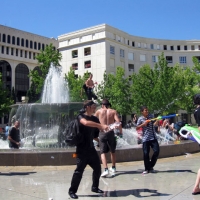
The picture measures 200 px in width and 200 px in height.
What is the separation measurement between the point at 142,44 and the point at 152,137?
54882 mm

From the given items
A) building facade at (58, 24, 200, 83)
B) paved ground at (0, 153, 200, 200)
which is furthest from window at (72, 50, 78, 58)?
paved ground at (0, 153, 200, 200)

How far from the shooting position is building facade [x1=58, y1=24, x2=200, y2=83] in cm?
5175

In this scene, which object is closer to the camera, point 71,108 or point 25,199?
point 25,199

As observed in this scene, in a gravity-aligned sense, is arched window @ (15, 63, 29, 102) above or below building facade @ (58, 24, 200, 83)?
below

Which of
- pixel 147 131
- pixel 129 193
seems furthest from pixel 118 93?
pixel 129 193

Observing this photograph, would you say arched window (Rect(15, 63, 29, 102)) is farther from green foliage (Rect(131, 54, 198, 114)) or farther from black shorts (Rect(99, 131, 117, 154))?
black shorts (Rect(99, 131, 117, 154))

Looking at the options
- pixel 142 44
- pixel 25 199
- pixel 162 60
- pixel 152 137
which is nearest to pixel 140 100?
pixel 162 60

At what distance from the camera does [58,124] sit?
11.9 m

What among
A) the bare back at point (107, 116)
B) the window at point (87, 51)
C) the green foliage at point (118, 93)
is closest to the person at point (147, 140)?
the bare back at point (107, 116)

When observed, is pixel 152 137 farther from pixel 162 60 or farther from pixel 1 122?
pixel 1 122

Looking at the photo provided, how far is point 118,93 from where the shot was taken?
1716 inches

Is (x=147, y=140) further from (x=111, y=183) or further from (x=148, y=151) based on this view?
(x=111, y=183)

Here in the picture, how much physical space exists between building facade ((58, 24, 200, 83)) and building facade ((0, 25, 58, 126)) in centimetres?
1333

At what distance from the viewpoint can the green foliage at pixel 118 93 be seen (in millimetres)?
44188
